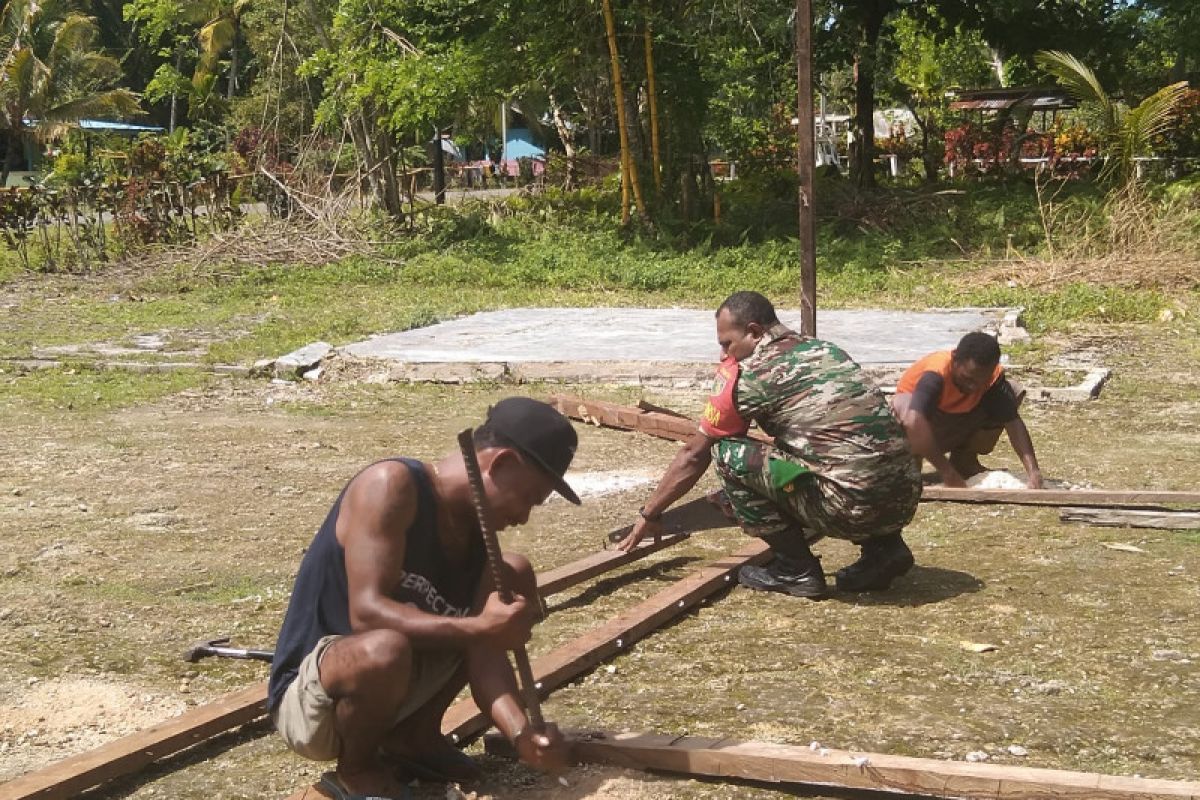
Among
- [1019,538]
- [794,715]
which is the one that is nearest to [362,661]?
[794,715]

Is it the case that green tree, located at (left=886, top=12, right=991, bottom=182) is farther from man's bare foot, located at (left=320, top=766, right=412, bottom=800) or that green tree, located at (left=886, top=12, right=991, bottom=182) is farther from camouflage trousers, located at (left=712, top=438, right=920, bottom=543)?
man's bare foot, located at (left=320, top=766, right=412, bottom=800)

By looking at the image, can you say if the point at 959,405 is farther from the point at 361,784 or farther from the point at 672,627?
Answer: the point at 361,784

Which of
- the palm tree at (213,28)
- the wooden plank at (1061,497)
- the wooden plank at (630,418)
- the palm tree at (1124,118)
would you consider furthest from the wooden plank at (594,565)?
the palm tree at (213,28)

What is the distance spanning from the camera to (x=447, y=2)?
67.2 ft

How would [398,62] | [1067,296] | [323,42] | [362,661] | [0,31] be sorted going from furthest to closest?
[0,31] < [323,42] < [398,62] < [1067,296] < [362,661]

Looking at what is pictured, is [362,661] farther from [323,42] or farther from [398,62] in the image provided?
[323,42]

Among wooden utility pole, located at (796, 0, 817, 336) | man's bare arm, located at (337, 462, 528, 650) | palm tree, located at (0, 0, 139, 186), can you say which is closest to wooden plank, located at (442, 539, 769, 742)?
man's bare arm, located at (337, 462, 528, 650)

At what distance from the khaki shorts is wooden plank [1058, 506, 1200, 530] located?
3.94 m

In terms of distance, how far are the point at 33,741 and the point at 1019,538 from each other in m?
4.20

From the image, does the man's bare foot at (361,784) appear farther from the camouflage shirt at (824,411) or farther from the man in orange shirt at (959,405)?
the man in orange shirt at (959,405)

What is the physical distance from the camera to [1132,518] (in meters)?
6.23

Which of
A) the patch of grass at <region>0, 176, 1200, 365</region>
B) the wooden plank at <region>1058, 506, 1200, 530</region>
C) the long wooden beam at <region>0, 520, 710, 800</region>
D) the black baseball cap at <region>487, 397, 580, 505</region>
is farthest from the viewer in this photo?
the patch of grass at <region>0, 176, 1200, 365</region>

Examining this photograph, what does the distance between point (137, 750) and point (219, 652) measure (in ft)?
3.29

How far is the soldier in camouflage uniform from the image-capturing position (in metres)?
5.08
